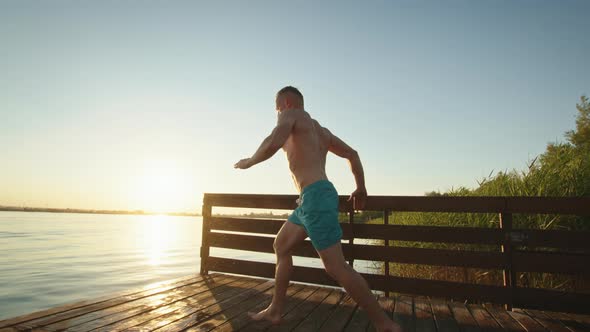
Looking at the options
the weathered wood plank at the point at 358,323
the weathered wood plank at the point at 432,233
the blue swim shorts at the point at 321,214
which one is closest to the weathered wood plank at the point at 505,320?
the weathered wood plank at the point at 432,233

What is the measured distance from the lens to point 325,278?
381 centimetres

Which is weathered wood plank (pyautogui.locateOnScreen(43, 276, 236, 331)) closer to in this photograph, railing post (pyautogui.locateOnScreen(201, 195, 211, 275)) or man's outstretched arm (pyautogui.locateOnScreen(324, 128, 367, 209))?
railing post (pyautogui.locateOnScreen(201, 195, 211, 275))

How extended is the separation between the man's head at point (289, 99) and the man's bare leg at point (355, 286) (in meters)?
1.16

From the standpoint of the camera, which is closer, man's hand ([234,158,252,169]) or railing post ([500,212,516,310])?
man's hand ([234,158,252,169])

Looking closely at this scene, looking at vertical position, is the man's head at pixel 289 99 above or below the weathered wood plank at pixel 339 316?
above

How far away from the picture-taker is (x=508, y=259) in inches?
126

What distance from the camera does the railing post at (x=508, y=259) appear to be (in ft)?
10.4

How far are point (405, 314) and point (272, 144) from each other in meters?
2.09

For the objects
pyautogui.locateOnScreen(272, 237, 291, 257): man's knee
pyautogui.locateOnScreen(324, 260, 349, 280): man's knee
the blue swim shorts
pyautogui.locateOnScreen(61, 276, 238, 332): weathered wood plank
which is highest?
the blue swim shorts

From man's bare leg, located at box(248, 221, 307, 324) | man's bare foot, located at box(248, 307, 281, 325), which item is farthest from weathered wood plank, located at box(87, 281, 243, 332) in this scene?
man's bare leg, located at box(248, 221, 307, 324)

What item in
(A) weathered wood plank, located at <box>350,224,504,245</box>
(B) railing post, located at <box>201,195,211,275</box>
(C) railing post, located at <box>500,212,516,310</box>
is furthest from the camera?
(B) railing post, located at <box>201,195,211,275</box>

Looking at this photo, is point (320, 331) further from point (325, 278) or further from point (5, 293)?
point (5, 293)

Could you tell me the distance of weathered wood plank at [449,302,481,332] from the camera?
264 centimetres

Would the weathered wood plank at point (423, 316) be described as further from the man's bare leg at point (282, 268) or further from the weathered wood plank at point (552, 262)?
the man's bare leg at point (282, 268)
